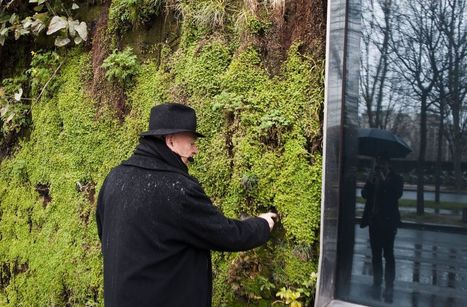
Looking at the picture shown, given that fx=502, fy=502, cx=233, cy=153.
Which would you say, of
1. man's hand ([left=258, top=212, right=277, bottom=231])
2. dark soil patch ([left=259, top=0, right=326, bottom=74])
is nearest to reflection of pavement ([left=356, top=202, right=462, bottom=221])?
man's hand ([left=258, top=212, right=277, bottom=231])

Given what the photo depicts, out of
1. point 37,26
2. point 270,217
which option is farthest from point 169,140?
point 37,26

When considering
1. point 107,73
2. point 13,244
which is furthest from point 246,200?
point 13,244

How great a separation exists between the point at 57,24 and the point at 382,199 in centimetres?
299

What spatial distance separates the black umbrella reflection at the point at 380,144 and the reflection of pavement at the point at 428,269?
0.40 metres

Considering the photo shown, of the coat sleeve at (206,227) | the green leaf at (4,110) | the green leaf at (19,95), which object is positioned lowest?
the coat sleeve at (206,227)

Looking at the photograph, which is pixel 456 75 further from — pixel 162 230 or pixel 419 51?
pixel 162 230

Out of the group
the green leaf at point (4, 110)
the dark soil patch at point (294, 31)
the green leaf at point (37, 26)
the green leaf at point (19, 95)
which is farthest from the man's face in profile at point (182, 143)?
the green leaf at point (4, 110)

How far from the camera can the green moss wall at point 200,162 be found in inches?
117

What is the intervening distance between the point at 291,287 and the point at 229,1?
1878 mm

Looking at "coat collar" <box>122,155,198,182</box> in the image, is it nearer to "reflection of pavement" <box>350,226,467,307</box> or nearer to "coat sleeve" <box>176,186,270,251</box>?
"coat sleeve" <box>176,186,270,251</box>

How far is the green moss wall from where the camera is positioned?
2.97 meters

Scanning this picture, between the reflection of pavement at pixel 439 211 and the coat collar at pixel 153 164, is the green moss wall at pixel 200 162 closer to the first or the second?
the reflection of pavement at pixel 439 211

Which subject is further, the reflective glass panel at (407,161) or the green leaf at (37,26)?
the green leaf at (37,26)

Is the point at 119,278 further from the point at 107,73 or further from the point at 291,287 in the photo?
the point at 107,73
